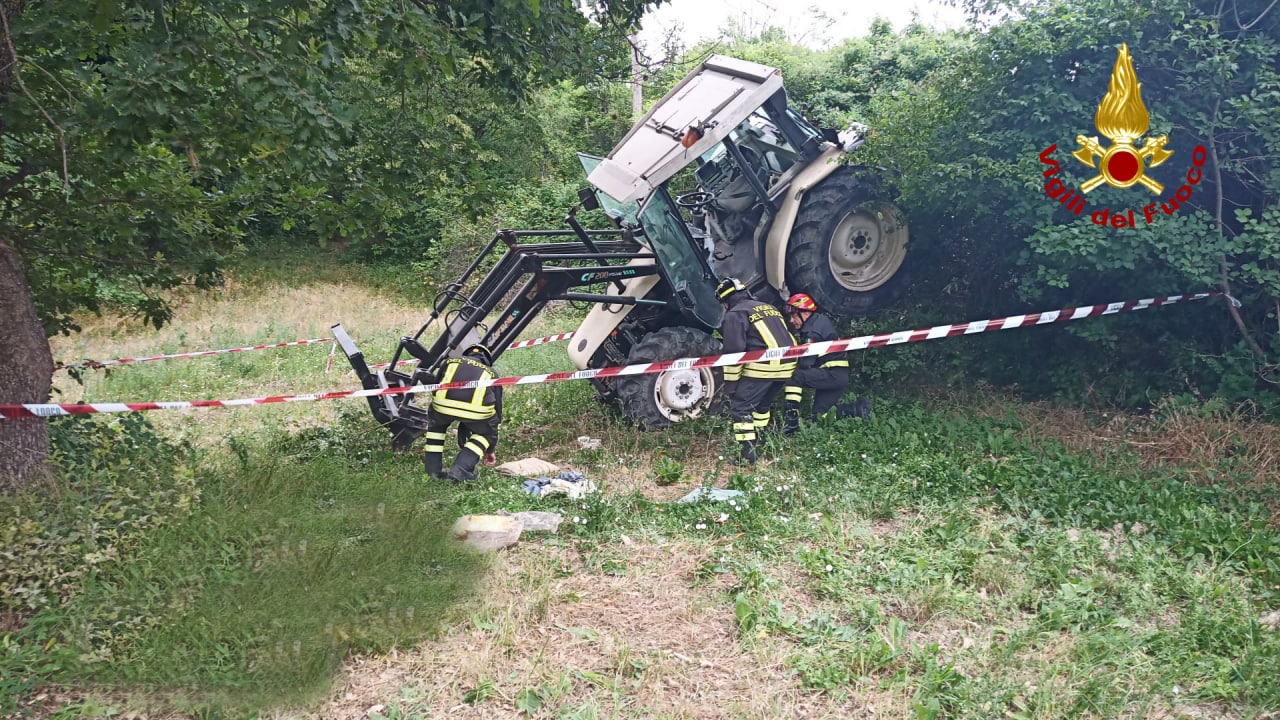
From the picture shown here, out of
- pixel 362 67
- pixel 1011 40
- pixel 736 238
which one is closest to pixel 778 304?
pixel 736 238

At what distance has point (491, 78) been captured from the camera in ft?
19.3

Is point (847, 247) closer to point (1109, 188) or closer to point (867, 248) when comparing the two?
point (867, 248)

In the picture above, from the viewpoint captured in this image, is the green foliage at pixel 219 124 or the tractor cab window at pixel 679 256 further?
the tractor cab window at pixel 679 256

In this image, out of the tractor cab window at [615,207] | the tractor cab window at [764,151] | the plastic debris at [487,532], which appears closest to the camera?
the plastic debris at [487,532]

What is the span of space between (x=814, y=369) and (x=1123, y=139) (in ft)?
8.84

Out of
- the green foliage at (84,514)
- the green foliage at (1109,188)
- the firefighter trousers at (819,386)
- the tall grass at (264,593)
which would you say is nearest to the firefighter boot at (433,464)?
the tall grass at (264,593)

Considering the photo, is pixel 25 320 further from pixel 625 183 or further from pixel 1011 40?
pixel 1011 40

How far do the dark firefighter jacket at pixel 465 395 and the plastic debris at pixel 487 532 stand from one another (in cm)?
101

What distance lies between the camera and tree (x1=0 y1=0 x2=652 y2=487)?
3945 millimetres

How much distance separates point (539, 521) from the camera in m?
5.23

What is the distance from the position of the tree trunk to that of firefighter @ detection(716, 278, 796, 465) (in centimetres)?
438

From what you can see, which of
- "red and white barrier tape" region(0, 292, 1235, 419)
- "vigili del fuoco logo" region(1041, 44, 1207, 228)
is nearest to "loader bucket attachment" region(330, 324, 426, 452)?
"red and white barrier tape" region(0, 292, 1235, 419)

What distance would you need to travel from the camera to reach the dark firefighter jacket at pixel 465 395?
19.4 feet

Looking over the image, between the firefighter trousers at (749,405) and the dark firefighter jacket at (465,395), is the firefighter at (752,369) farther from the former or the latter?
the dark firefighter jacket at (465,395)
